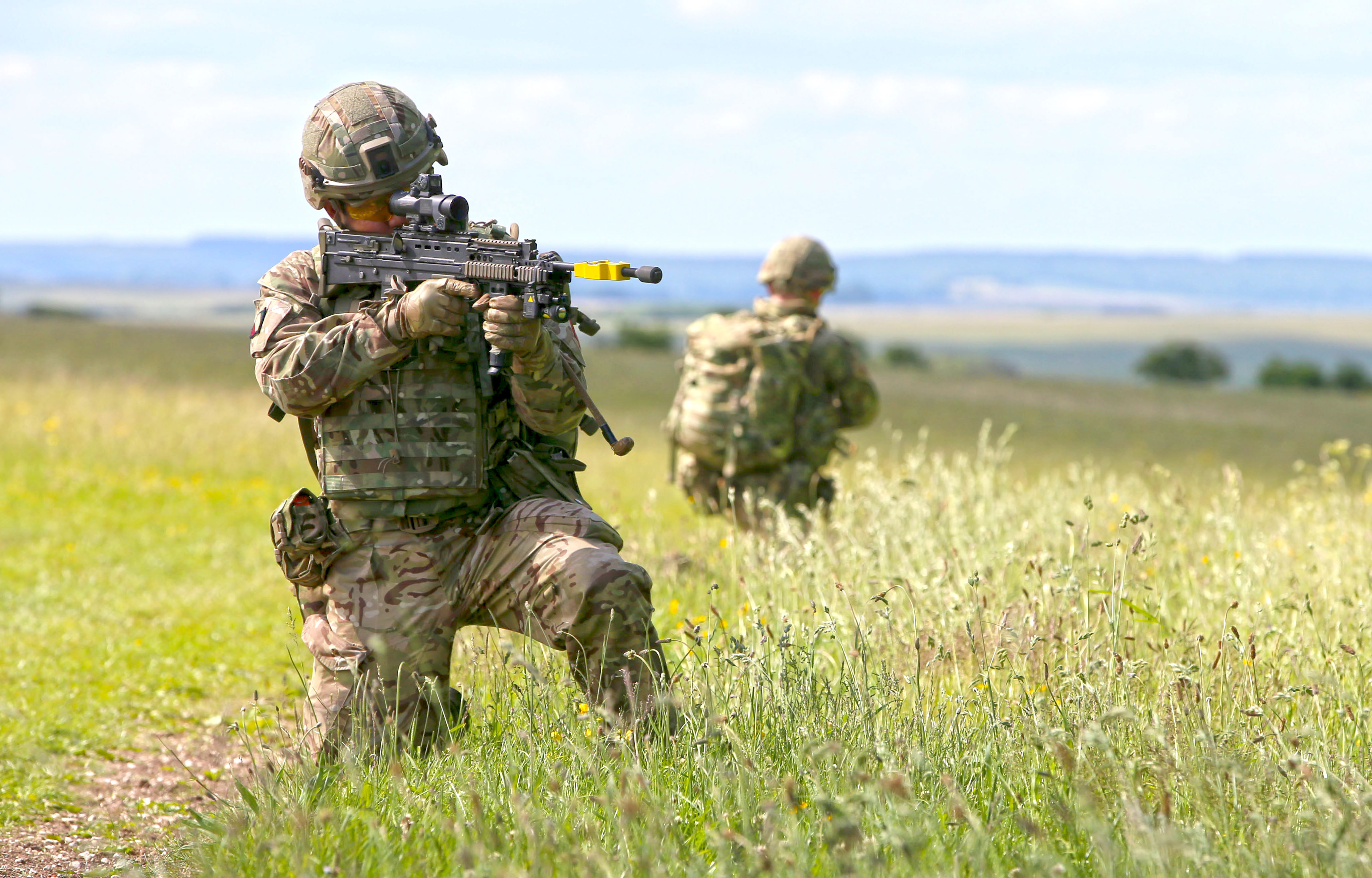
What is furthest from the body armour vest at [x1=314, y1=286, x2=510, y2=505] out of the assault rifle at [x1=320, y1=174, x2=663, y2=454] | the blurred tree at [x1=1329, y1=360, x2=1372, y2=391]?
the blurred tree at [x1=1329, y1=360, x2=1372, y2=391]

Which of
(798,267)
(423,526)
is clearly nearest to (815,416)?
(798,267)

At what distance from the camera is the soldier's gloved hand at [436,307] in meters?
4.20

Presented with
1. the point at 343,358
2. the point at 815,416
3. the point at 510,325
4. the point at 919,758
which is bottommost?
the point at 919,758

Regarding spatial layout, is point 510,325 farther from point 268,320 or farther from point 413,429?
point 268,320

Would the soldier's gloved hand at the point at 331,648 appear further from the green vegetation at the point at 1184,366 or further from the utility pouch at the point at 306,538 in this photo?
the green vegetation at the point at 1184,366

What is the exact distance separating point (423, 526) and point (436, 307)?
828 mm

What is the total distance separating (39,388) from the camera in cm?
1948

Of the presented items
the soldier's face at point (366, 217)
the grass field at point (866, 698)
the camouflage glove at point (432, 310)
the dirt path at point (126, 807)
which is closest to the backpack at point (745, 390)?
the grass field at point (866, 698)

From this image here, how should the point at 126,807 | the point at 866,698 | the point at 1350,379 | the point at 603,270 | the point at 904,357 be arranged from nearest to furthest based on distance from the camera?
the point at 866,698, the point at 603,270, the point at 126,807, the point at 1350,379, the point at 904,357

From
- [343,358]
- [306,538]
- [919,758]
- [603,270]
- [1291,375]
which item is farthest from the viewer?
[1291,375]

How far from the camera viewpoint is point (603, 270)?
404 cm

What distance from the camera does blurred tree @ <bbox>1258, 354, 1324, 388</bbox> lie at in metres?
A: 53.3

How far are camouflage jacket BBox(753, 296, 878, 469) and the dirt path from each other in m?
3.91

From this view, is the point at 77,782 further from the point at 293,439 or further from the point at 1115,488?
the point at 293,439
